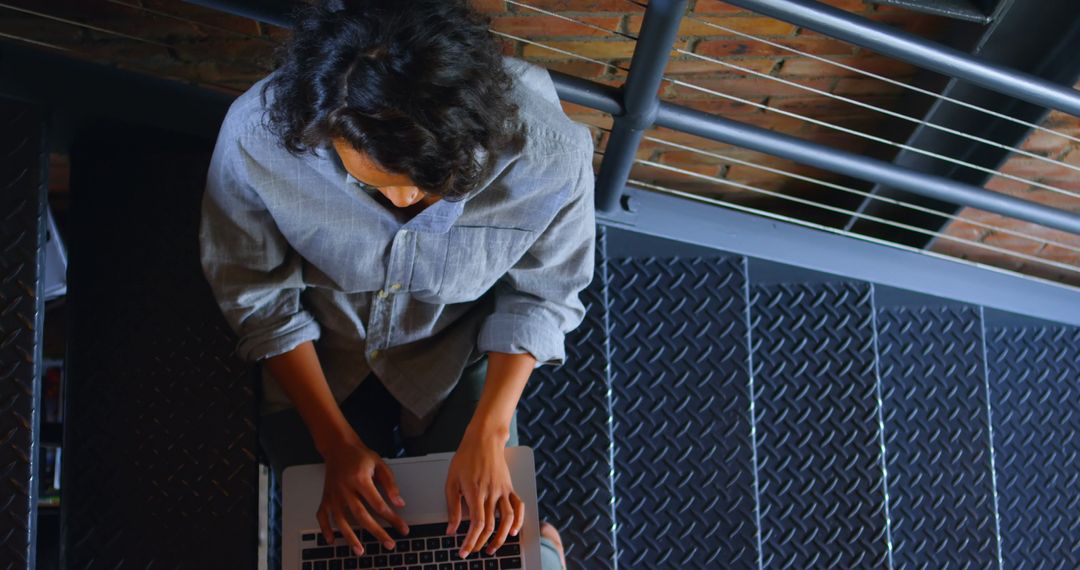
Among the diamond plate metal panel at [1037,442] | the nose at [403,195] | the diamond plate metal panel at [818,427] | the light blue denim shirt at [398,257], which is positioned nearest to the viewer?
the nose at [403,195]

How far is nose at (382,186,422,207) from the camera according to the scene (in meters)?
1.30

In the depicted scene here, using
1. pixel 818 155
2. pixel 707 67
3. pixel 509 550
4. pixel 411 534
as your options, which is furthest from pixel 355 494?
pixel 707 67

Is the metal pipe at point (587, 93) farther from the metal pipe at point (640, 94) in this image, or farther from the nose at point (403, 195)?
the nose at point (403, 195)

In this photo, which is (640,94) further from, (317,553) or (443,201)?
(317,553)

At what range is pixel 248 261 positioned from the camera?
59.9 inches

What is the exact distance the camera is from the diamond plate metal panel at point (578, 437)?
191 cm

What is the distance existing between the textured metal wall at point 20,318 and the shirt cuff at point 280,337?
1.07ft

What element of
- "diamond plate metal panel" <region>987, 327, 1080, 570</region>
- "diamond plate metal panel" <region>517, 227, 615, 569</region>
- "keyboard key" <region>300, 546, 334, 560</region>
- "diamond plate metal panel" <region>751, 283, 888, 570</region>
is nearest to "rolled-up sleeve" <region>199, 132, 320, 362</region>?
"keyboard key" <region>300, 546, 334, 560</region>

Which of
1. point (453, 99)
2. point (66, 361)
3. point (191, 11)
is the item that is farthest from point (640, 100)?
point (66, 361)

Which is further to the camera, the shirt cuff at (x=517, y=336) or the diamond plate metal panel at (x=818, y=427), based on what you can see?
the diamond plate metal panel at (x=818, y=427)

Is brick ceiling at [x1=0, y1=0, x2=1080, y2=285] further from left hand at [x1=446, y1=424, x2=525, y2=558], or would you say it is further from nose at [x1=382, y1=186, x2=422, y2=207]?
left hand at [x1=446, y1=424, x2=525, y2=558]

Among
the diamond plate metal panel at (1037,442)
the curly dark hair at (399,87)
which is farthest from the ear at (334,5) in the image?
the diamond plate metal panel at (1037,442)

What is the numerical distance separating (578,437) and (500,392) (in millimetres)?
414

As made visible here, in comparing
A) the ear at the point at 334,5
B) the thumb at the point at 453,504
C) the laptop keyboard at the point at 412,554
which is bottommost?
the laptop keyboard at the point at 412,554
